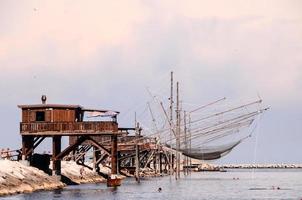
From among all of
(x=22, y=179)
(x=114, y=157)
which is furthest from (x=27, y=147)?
(x=22, y=179)

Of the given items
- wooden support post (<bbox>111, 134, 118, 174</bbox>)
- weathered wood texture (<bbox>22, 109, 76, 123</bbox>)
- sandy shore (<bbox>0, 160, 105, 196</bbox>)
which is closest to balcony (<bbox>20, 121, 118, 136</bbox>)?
weathered wood texture (<bbox>22, 109, 76, 123</bbox>)

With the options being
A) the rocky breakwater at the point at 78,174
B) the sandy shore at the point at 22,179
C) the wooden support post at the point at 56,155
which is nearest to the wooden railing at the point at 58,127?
the wooden support post at the point at 56,155

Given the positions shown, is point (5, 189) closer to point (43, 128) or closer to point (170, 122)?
point (43, 128)

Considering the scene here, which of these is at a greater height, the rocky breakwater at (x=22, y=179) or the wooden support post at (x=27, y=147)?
the wooden support post at (x=27, y=147)

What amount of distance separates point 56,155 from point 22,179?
47.3ft

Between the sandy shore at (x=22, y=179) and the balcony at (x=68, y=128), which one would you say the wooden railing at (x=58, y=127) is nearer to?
the balcony at (x=68, y=128)

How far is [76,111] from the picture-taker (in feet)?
298

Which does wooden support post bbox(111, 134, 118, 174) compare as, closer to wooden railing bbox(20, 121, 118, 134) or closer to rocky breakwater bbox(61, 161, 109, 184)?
wooden railing bbox(20, 121, 118, 134)

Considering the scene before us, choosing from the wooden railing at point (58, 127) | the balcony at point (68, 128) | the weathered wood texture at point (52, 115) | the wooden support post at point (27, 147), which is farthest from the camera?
the weathered wood texture at point (52, 115)

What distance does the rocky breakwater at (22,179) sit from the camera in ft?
233

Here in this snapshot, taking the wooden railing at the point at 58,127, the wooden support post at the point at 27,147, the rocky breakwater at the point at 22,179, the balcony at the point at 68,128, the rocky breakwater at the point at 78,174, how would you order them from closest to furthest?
the rocky breakwater at the point at 22,179 → the balcony at the point at 68,128 → the wooden railing at the point at 58,127 → the wooden support post at the point at 27,147 → the rocky breakwater at the point at 78,174

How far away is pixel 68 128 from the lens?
88625 millimetres

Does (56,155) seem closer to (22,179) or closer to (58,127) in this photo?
(58,127)

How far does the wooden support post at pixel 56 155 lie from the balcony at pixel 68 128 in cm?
249
